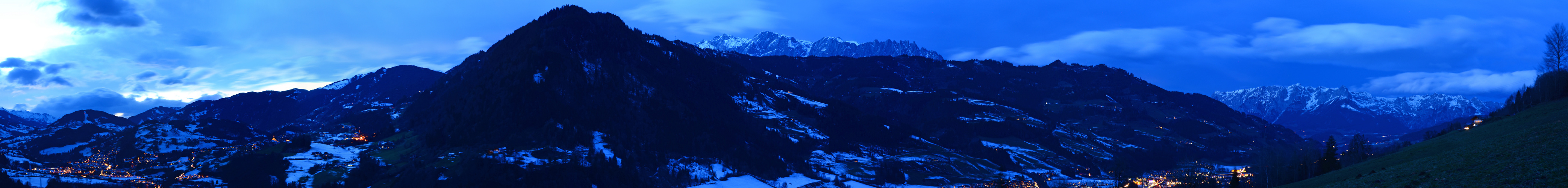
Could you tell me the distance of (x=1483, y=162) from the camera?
3839 inches

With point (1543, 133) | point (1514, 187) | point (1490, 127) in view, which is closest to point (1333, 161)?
point (1490, 127)

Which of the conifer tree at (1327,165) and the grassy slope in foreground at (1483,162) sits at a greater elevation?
the grassy slope in foreground at (1483,162)

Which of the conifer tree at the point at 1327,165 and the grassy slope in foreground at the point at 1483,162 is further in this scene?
the conifer tree at the point at 1327,165

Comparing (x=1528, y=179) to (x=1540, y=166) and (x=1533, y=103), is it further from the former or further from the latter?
(x=1533, y=103)

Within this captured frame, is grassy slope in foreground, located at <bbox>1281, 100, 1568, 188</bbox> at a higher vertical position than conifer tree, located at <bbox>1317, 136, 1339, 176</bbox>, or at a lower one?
higher

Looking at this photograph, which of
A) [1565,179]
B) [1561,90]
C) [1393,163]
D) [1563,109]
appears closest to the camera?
[1565,179]

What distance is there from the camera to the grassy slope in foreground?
81.2 m

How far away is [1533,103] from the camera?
7456 inches

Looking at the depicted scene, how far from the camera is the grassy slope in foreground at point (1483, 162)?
8119cm

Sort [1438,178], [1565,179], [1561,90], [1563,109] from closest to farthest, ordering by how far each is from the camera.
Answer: [1565,179]
[1438,178]
[1563,109]
[1561,90]

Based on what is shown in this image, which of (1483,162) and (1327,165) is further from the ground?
(1483,162)

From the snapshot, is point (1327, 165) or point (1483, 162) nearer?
point (1483, 162)

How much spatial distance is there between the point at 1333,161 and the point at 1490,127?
108ft

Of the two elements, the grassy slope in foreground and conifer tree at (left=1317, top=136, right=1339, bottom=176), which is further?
conifer tree at (left=1317, top=136, right=1339, bottom=176)
